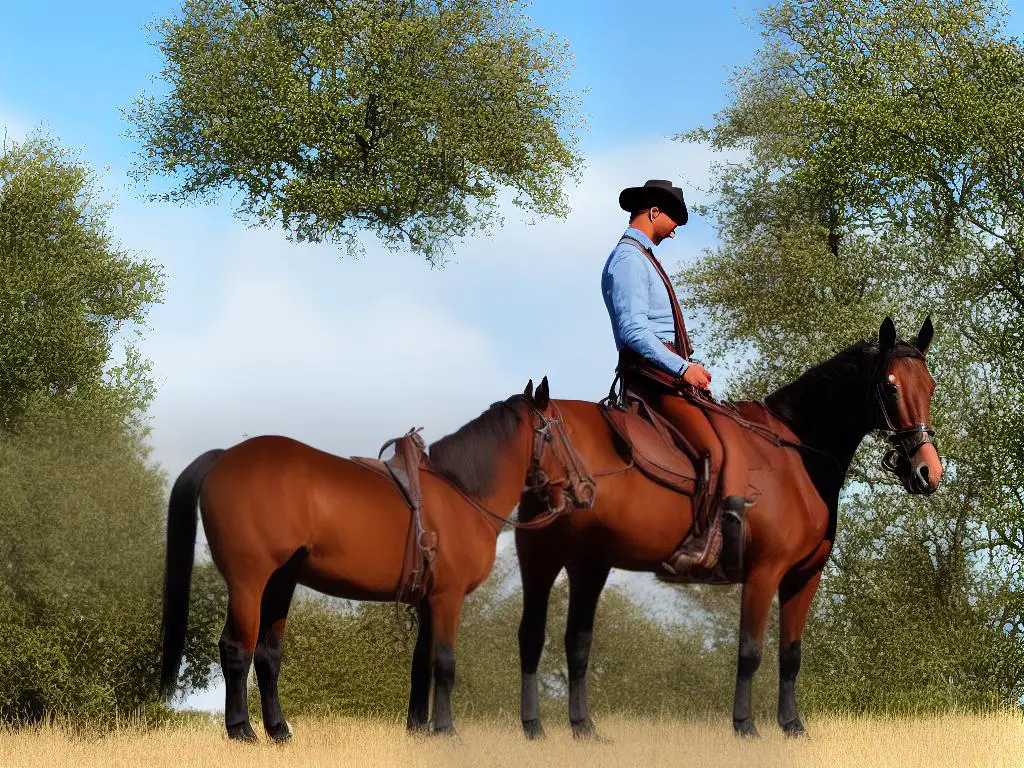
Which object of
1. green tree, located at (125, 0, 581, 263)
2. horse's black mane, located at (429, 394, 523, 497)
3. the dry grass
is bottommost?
the dry grass

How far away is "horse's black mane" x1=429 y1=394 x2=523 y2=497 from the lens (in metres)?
10.0

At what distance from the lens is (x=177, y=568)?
9773 mm

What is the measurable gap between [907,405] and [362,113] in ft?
72.1

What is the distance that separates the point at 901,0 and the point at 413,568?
69.3 ft

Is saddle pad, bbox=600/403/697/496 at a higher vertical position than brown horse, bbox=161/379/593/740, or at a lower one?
higher

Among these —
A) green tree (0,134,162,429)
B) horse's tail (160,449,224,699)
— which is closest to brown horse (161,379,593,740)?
horse's tail (160,449,224,699)

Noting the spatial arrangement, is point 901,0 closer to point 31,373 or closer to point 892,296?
point 892,296

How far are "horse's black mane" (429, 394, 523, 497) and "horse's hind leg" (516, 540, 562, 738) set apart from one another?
1.40 metres

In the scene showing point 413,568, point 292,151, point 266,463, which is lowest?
point 413,568

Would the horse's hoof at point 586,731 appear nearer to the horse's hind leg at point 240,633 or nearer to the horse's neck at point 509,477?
the horse's neck at point 509,477

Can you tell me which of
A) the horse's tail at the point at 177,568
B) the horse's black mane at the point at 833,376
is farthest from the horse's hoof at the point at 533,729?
the horse's black mane at the point at 833,376

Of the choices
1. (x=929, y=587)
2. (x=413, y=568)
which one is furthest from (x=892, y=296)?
(x=413, y=568)

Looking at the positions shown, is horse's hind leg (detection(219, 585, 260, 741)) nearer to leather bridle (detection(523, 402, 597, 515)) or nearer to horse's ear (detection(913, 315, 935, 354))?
leather bridle (detection(523, 402, 597, 515))

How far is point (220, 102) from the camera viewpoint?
102ft
